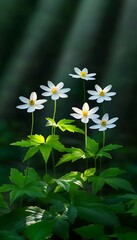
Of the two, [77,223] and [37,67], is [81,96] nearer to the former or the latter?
[37,67]

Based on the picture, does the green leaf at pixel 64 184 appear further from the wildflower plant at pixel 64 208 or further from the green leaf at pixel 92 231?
the green leaf at pixel 92 231

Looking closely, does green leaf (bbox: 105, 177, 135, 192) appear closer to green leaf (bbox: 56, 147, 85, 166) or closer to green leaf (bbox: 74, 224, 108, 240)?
green leaf (bbox: 56, 147, 85, 166)

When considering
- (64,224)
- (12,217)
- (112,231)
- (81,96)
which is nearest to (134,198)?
(112,231)

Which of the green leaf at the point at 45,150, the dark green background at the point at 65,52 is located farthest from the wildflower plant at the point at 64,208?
the dark green background at the point at 65,52

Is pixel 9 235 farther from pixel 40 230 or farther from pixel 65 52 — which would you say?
pixel 65 52

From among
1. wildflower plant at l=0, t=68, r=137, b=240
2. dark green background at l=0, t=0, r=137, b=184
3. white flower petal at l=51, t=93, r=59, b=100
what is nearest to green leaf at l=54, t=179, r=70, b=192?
wildflower plant at l=0, t=68, r=137, b=240
